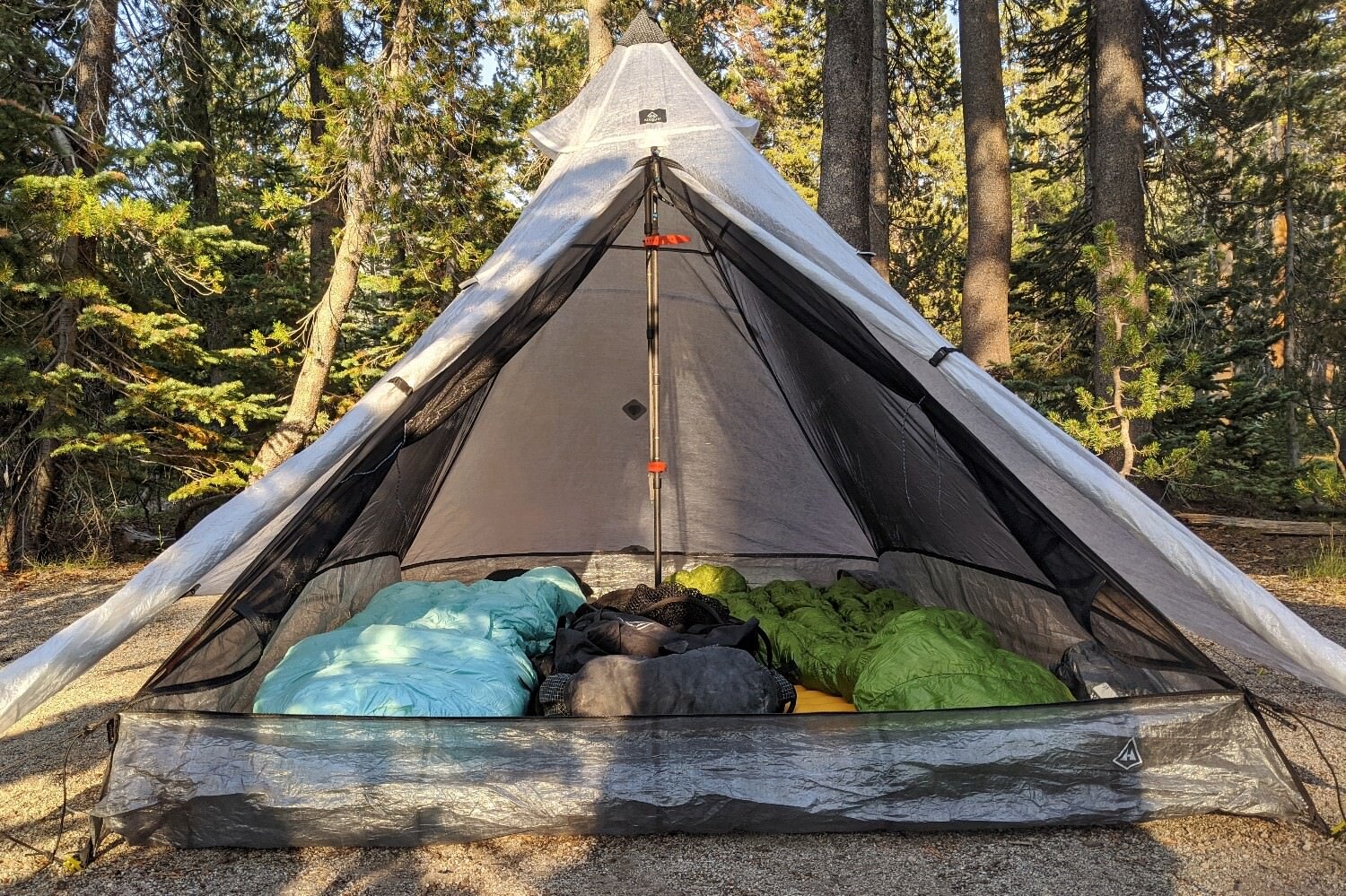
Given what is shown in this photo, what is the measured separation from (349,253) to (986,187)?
5185 mm

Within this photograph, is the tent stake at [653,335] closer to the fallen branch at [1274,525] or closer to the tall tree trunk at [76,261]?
the tall tree trunk at [76,261]

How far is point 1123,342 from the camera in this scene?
4.74 meters

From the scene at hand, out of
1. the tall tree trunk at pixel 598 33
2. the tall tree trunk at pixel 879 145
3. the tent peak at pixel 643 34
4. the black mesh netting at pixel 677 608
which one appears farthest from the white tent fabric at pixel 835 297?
the tall tree trunk at pixel 879 145

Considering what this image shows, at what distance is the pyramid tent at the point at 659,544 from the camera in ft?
7.22

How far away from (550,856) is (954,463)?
2031 millimetres

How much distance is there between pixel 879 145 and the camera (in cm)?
922

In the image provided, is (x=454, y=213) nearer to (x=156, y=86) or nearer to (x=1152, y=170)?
(x=156, y=86)

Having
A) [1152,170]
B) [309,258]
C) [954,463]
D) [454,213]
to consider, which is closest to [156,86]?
[309,258]

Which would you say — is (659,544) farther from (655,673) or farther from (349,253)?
(349,253)

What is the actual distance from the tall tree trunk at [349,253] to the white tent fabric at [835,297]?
418 centimetres

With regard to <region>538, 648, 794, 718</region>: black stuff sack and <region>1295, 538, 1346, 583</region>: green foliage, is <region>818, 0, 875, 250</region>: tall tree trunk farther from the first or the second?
<region>538, 648, 794, 718</region>: black stuff sack

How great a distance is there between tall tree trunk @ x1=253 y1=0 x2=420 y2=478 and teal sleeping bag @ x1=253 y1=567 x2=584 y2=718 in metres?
3.87

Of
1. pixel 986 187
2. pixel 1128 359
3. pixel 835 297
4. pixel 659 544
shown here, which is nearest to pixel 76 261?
pixel 659 544

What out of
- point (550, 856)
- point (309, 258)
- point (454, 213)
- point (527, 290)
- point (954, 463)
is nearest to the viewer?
point (550, 856)
